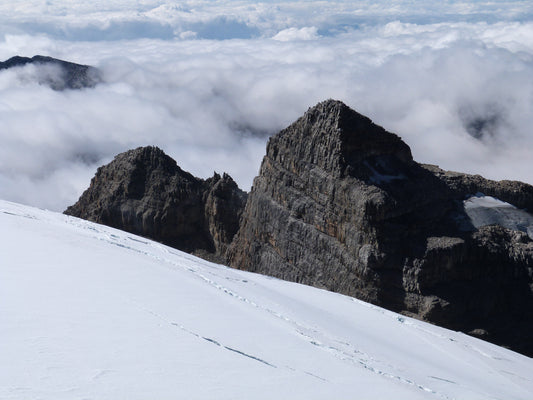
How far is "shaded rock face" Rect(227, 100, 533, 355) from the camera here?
24.9m

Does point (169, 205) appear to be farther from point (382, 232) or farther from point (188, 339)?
point (188, 339)

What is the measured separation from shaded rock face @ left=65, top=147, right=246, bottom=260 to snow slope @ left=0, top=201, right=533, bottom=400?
30.4m

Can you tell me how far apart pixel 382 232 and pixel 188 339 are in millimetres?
20082

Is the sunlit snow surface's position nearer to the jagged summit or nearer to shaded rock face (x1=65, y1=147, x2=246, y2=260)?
the jagged summit

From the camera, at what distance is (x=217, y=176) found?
4650 centimetres

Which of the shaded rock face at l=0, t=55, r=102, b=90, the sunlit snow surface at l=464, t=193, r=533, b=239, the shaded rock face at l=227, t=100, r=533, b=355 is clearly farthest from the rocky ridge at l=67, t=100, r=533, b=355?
the shaded rock face at l=0, t=55, r=102, b=90

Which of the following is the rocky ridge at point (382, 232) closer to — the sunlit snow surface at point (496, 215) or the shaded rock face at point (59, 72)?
the sunlit snow surface at point (496, 215)

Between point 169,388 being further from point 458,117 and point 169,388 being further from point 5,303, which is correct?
point 458,117

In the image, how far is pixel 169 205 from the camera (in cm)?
4425

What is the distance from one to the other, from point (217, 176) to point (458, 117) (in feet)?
465

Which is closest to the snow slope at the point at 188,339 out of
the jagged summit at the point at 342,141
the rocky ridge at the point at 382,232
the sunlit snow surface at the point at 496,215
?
the rocky ridge at the point at 382,232

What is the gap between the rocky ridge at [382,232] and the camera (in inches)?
981

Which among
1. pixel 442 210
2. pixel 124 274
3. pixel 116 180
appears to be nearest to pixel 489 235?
pixel 442 210

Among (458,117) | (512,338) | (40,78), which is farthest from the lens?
(458,117)
